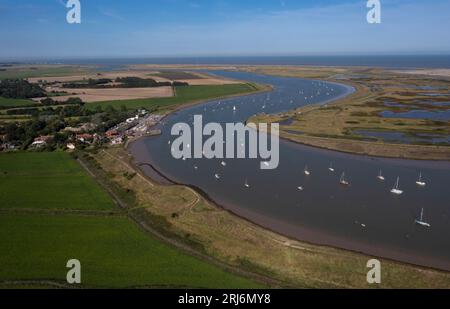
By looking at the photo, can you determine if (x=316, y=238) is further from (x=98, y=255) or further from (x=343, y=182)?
(x=98, y=255)

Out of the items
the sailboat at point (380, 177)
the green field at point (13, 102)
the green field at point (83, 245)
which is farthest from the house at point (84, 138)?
the sailboat at point (380, 177)

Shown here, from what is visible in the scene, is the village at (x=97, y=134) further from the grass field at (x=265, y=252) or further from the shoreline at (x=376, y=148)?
the shoreline at (x=376, y=148)

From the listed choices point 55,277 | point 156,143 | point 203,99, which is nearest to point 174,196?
point 55,277

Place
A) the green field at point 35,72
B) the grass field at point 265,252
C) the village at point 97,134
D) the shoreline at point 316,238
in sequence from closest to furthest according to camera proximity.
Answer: the grass field at point 265,252, the shoreline at point 316,238, the village at point 97,134, the green field at point 35,72

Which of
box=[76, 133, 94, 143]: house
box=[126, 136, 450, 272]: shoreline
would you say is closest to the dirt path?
box=[126, 136, 450, 272]: shoreline

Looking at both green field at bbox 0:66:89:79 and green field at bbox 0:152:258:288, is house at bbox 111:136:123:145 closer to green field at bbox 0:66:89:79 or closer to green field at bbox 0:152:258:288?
green field at bbox 0:152:258:288

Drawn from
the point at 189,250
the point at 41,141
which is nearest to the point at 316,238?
the point at 189,250
